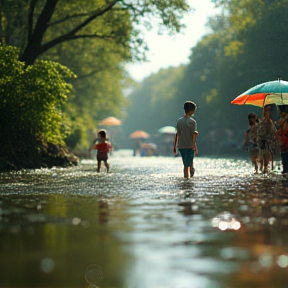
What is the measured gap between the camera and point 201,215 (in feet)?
30.3

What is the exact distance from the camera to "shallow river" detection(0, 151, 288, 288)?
5199 millimetres

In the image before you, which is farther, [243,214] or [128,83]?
[128,83]

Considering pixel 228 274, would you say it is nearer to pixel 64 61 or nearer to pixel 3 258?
pixel 3 258

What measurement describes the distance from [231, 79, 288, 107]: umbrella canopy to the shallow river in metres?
7.50

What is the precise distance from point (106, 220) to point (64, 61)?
137 feet

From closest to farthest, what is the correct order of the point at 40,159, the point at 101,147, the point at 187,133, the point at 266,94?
Result: the point at 187,133 → the point at 266,94 → the point at 101,147 → the point at 40,159

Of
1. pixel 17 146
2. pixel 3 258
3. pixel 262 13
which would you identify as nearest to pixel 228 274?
pixel 3 258

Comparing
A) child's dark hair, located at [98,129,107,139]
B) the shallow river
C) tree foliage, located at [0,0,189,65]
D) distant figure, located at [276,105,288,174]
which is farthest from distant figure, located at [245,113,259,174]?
tree foliage, located at [0,0,189,65]

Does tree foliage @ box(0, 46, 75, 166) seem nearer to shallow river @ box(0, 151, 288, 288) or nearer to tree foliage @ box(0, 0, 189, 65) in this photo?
tree foliage @ box(0, 0, 189, 65)

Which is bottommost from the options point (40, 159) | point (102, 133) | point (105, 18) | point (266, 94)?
point (40, 159)

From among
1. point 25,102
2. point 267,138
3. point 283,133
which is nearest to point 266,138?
point 267,138

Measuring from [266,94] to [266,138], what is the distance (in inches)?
94.3

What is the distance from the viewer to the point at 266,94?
2177 cm

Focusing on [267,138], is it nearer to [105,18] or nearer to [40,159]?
[40,159]
